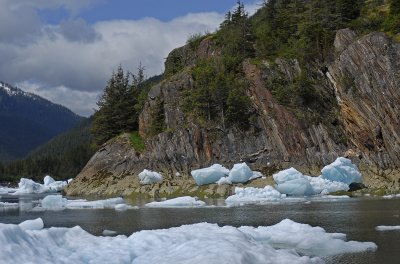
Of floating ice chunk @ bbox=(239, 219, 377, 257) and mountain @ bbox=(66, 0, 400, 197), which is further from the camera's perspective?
mountain @ bbox=(66, 0, 400, 197)

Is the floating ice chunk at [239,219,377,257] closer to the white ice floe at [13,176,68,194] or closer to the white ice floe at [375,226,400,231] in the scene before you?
the white ice floe at [375,226,400,231]

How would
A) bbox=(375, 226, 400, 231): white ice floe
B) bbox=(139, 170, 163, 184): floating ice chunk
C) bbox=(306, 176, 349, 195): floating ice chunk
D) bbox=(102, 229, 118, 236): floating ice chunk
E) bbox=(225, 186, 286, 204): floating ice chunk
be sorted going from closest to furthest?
bbox=(375, 226, 400, 231): white ice floe, bbox=(102, 229, 118, 236): floating ice chunk, bbox=(225, 186, 286, 204): floating ice chunk, bbox=(306, 176, 349, 195): floating ice chunk, bbox=(139, 170, 163, 184): floating ice chunk

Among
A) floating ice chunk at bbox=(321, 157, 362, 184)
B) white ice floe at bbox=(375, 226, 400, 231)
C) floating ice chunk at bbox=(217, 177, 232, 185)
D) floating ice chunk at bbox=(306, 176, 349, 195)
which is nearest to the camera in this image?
white ice floe at bbox=(375, 226, 400, 231)

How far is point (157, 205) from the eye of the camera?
187 ft

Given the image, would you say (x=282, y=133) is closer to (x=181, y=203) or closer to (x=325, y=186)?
(x=325, y=186)

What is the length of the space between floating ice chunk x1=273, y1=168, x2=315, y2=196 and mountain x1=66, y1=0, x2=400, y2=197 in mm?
5853

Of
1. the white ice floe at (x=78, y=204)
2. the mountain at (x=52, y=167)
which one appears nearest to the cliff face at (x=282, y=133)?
the white ice floe at (x=78, y=204)

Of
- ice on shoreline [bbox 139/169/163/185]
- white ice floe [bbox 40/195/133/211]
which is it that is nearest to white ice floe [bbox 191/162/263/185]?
ice on shoreline [bbox 139/169/163/185]

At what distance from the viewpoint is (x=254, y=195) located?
62.8m

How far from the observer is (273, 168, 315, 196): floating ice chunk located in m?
62.3

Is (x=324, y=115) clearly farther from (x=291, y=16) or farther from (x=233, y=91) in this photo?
(x=291, y=16)

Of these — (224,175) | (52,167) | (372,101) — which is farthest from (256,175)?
(52,167)

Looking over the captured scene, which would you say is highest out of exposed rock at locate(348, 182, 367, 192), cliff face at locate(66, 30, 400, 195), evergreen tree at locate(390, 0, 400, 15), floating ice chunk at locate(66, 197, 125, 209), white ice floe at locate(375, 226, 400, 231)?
evergreen tree at locate(390, 0, 400, 15)

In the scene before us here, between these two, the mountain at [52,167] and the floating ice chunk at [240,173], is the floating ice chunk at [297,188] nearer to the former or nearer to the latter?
the floating ice chunk at [240,173]
